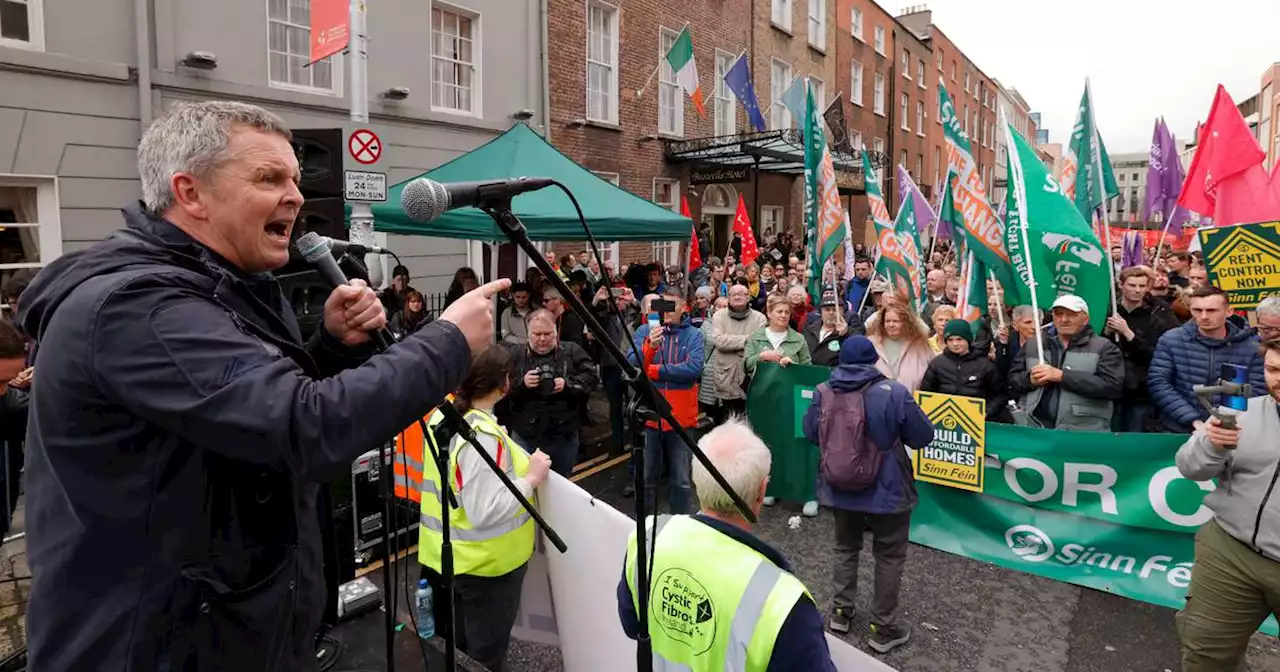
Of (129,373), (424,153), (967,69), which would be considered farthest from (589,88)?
(967,69)

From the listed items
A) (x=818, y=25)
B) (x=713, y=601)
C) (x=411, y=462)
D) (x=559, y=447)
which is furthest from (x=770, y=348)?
(x=818, y=25)

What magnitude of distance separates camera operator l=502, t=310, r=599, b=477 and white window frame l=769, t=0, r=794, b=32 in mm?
18059

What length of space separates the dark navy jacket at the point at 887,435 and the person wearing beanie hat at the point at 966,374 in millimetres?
1395

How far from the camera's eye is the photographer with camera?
3113mm

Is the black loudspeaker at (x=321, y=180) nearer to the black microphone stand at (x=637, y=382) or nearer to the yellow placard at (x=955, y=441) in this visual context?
the black microphone stand at (x=637, y=382)

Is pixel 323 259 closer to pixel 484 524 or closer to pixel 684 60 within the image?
pixel 484 524

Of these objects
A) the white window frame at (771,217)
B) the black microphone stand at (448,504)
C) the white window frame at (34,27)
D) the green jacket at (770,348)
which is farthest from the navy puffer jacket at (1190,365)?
the white window frame at (771,217)

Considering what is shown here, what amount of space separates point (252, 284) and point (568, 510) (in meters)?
2.13

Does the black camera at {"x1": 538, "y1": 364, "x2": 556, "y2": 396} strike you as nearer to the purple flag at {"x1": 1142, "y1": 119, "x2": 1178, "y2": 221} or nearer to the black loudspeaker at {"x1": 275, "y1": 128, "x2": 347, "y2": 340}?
the black loudspeaker at {"x1": 275, "y1": 128, "x2": 347, "y2": 340}

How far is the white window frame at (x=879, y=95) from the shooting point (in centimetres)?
2895

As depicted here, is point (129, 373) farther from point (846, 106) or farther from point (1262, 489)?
point (846, 106)

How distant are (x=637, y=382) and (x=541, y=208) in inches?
248

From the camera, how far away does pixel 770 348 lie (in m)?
6.55

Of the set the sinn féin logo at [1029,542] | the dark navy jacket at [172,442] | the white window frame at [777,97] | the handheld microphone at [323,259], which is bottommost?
the sinn féin logo at [1029,542]
